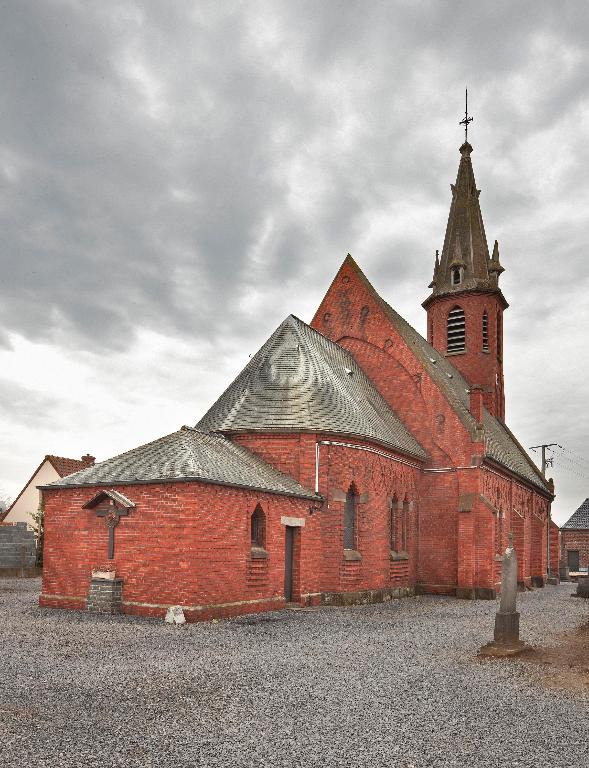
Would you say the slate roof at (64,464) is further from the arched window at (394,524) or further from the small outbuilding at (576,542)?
the small outbuilding at (576,542)

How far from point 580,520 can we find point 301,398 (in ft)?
158

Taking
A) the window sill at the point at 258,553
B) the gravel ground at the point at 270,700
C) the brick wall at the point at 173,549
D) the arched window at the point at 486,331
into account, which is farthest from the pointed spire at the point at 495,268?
the gravel ground at the point at 270,700

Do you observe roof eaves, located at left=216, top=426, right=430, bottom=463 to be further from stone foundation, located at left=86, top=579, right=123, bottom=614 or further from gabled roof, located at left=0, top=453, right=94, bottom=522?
gabled roof, located at left=0, top=453, right=94, bottom=522

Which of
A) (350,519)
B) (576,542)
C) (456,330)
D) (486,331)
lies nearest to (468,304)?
(456,330)

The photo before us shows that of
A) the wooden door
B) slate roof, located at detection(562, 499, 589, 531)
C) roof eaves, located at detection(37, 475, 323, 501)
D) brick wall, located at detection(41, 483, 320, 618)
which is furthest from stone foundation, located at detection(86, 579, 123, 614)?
the wooden door

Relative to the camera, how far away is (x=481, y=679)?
34.9 ft

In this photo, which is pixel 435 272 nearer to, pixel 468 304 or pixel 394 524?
pixel 468 304

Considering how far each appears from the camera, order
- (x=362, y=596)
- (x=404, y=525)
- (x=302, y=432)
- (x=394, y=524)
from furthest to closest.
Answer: (x=404, y=525)
(x=394, y=524)
(x=362, y=596)
(x=302, y=432)

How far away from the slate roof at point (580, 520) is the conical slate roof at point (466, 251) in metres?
31.7

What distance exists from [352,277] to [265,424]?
414 inches

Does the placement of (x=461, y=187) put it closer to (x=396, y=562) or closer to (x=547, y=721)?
(x=396, y=562)

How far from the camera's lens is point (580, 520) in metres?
62.8

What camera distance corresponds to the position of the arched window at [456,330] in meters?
40.2

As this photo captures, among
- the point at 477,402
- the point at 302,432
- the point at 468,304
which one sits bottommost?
the point at 302,432
